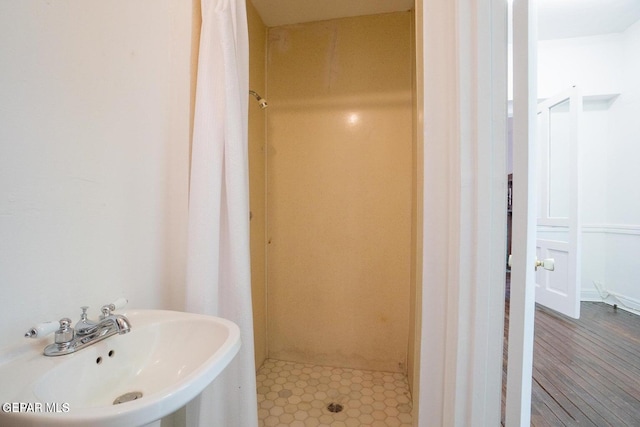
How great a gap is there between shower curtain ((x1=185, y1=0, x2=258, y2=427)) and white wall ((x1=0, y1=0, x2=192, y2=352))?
0.09 metres

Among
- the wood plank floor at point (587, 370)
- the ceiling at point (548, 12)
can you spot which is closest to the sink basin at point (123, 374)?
the wood plank floor at point (587, 370)

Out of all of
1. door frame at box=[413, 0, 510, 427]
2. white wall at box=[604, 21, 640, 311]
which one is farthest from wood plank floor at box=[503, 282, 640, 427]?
door frame at box=[413, 0, 510, 427]

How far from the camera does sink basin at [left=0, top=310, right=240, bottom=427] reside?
0.38 metres

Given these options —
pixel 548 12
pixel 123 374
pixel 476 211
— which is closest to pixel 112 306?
pixel 123 374

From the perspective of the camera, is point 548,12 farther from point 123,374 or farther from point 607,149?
point 123,374

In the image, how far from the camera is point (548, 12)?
6.62ft

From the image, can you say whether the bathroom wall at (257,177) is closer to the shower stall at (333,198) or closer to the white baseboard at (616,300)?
the shower stall at (333,198)

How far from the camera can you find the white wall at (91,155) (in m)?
0.52

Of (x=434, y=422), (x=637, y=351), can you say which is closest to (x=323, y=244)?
(x=434, y=422)

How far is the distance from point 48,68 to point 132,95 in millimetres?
217

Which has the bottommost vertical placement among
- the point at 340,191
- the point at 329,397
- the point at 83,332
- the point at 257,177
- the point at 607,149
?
the point at 329,397

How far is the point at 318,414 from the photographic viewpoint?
128 cm

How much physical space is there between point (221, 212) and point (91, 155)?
17.0 inches

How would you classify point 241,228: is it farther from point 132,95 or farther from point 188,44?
point 188,44
